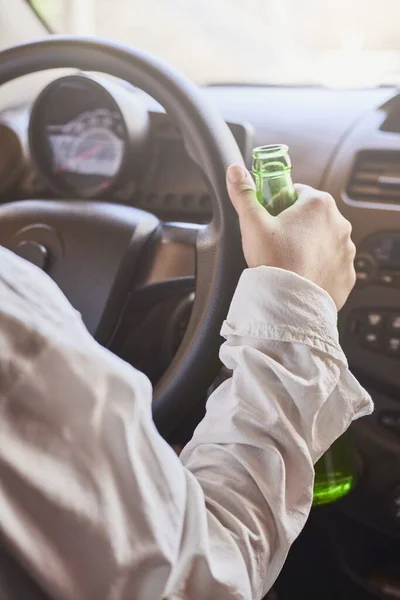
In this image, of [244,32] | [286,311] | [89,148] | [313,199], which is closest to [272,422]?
[286,311]

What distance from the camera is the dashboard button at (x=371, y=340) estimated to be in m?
0.94

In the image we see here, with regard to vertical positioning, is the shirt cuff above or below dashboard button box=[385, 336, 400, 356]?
above

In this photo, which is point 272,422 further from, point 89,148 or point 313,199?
point 89,148

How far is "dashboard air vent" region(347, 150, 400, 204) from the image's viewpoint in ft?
3.08

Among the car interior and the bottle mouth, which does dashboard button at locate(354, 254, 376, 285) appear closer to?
the car interior

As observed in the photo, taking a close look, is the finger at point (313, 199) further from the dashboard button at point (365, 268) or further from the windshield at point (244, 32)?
the windshield at point (244, 32)

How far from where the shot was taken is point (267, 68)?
148 cm

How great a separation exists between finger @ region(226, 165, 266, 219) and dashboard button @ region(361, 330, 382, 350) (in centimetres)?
33

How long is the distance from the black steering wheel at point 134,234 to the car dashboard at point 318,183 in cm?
5

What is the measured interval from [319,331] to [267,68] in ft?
3.30

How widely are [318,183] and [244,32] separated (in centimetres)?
64

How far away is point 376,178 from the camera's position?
3.11ft

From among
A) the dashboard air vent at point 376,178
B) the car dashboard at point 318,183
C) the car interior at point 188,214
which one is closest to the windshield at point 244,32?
the car interior at point 188,214

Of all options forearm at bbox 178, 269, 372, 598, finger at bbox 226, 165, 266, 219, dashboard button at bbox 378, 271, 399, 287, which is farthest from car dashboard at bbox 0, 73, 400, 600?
forearm at bbox 178, 269, 372, 598
